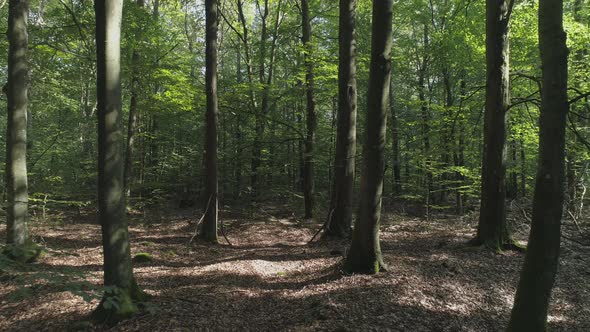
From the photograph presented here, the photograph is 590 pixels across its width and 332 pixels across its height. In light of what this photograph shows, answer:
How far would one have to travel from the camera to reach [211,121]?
10.1 meters

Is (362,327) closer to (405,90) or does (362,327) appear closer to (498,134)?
(498,134)

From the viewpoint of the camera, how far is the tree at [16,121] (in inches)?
291

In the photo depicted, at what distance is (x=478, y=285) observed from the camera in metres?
6.02

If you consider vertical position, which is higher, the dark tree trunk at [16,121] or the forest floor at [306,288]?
the dark tree trunk at [16,121]

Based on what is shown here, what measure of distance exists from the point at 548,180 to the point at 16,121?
30.6ft

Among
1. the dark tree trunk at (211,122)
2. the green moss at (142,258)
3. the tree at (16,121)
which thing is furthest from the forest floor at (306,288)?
the tree at (16,121)

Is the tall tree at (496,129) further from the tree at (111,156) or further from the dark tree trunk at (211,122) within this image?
the tree at (111,156)

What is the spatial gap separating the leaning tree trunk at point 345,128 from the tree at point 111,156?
5.65 metres

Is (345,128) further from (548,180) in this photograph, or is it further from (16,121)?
(16,121)

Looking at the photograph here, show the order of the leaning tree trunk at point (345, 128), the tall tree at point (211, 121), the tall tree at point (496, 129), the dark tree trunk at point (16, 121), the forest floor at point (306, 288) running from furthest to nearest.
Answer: the tall tree at point (211, 121) < the leaning tree trunk at point (345, 128) < the tall tree at point (496, 129) < the dark tree trunk at point (16, 121) < the forest floor at point (306, 288)

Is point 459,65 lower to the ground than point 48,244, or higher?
higher

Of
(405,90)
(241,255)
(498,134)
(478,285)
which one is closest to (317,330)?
(478,285)

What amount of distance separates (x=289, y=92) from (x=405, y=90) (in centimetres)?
1399

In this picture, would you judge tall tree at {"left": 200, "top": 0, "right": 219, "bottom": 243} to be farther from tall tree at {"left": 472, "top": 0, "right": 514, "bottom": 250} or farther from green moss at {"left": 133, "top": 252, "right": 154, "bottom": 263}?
tall tree at {"left": 472, "top": 0, "right": 514, "bottom": 250}
